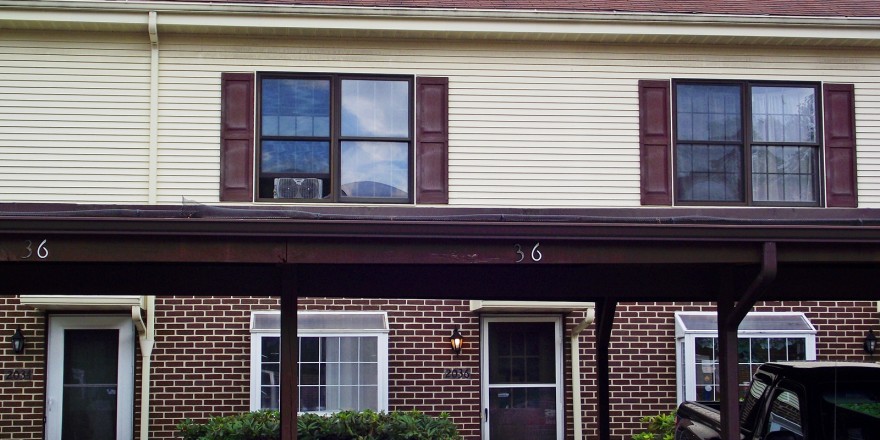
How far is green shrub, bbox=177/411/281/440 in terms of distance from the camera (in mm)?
11836

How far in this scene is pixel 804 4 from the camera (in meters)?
13.8

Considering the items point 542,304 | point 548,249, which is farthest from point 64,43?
point 548,249

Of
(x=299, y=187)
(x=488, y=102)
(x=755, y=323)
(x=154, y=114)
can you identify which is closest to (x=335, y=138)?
(x=299, y=187)

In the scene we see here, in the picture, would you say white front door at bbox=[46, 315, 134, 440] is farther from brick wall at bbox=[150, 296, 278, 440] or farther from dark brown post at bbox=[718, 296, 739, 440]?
dark brown post at bbox=[718, 296, 739, 440]

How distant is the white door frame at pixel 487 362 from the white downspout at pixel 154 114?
455 cm

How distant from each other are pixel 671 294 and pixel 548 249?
2747mm

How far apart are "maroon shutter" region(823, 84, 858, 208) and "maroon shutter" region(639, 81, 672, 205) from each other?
204cm

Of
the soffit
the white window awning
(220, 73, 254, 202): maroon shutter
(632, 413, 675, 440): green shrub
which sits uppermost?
(220, 73, 254, 202): maroon shutter

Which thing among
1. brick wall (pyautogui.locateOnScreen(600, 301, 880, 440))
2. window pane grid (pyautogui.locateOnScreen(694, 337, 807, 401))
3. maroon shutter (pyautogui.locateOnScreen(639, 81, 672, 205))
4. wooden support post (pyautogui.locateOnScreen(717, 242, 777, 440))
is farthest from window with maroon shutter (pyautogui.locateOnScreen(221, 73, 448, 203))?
wooden support post (pyautogui.locateOnScreen(717, 242, 777, 440))

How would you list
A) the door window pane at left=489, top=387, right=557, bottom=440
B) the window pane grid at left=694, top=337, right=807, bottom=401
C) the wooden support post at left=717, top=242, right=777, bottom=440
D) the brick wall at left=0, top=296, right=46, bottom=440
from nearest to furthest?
1. the wooden support post at left=717, top=242, right=777, bottom=440
2. the brick wall at left=0, top=296, right=46, bottom=440
3. the window pane grid at left=694, top=337, right=807, bottom=401
4. the door window pane at left=489, top=387, right=557, bottom=440

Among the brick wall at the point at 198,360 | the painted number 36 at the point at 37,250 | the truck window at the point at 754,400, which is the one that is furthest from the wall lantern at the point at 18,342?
the truck window at the point at 754,400

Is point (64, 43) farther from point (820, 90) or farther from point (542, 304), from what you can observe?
point (820, 90)

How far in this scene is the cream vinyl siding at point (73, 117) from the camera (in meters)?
12.3

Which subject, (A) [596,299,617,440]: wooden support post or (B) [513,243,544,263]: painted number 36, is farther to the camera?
(A) [596,299,617,440]: wooden support post
